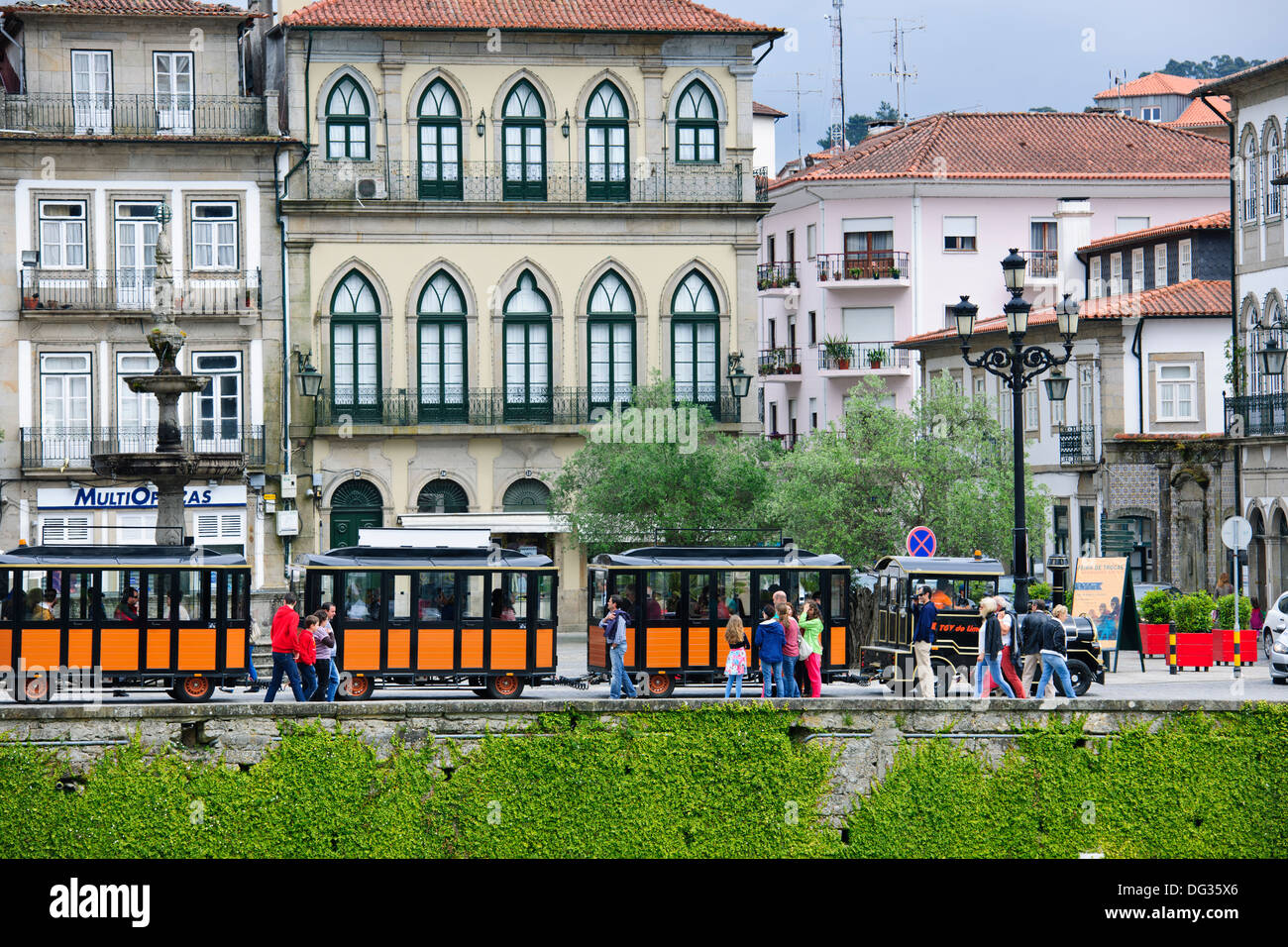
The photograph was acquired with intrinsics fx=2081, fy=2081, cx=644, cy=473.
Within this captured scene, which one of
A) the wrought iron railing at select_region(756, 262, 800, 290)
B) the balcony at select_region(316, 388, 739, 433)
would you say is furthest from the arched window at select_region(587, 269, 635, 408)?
the wrought iron railing at select_region(756, 262, 800, 290)

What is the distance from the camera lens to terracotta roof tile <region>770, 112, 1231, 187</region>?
6638 cm

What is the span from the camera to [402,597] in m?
30.4

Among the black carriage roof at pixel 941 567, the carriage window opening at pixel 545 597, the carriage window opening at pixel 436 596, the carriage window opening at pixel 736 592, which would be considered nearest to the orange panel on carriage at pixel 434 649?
the carriage window opening at pixel 436 596

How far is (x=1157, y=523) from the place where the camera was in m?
52.6

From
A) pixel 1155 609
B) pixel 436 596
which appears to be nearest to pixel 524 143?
pixel 1155 609

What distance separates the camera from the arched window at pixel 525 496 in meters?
46.8

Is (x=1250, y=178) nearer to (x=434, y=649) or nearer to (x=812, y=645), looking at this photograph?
(x=812, y=645)

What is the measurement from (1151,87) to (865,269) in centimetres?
4066

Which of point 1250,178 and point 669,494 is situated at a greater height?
point 1250,178

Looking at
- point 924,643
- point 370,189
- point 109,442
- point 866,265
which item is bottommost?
point 924,643

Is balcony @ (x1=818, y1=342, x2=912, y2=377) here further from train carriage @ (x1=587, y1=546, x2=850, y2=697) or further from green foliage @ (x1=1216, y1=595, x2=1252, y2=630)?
train carriage @ (x1=587, y1=546, x2=850, y2=697)
